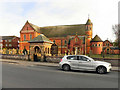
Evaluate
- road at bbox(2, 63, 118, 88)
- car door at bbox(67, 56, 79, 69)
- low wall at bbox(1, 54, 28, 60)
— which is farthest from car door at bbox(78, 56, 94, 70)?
low wall at bbox(1, 54, 28, 60)

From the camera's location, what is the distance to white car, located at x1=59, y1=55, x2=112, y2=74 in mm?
8051

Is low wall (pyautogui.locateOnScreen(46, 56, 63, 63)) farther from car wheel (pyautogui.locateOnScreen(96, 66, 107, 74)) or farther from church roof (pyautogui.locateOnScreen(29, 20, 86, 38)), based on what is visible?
church roof (pyautogui.locateOnScreen(29, 20, 86, 38))

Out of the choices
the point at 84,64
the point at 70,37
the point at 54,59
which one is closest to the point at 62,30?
the point at 70,37

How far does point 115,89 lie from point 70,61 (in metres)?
4.66

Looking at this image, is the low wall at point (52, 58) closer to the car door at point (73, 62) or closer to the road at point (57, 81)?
the car door at point (73, 62)

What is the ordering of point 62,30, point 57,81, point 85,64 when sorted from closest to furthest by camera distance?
point 57,81 → point 85,64 → point 62,30

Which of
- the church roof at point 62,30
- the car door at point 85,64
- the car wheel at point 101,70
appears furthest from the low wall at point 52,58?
the church roof at point 62,30

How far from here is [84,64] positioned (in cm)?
840

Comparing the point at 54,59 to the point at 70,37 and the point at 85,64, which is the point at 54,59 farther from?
the point at 70,37

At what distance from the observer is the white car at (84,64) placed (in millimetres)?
8051

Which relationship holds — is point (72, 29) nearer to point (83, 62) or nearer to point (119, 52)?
point (119, 52)

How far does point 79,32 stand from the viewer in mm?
34312

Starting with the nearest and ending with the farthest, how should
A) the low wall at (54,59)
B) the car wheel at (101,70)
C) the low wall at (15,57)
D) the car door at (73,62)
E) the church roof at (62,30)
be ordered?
the car wheel at (101,70), the car door at (73,62), the low wall at (54,59), the low wall at (15,57), the church roof at (62,30)

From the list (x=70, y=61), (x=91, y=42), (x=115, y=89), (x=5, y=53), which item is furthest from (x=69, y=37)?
(x=115, y=89)
